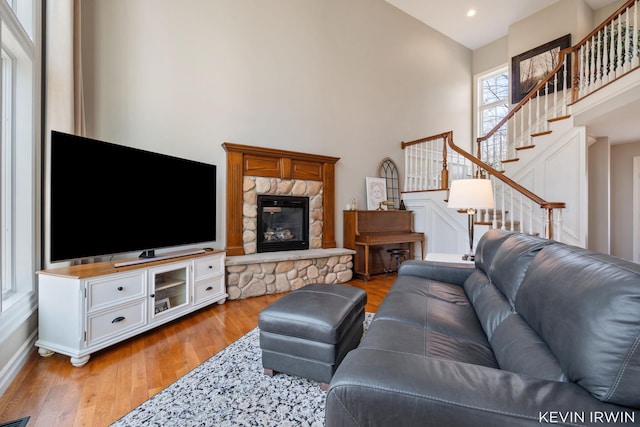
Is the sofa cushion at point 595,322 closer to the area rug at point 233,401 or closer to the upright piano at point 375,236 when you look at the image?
the area rug at point 233,401

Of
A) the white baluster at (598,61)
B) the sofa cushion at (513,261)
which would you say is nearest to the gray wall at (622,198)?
the white baluster at (598,61)

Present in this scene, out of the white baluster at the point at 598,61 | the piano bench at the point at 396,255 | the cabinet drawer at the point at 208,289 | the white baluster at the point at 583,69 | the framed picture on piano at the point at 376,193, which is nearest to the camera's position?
the cabinet drawer at the point at 208,289

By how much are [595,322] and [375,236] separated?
3.62 metres

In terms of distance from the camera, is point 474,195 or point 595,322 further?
point 474,195

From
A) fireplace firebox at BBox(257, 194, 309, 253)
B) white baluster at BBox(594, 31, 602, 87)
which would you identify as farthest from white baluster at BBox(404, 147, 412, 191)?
white baluster at BBox(594, 31, 602, 87)

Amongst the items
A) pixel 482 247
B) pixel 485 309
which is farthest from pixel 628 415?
pixel 482 247

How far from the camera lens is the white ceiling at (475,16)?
5.27 meters

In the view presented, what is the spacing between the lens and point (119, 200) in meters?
2.29

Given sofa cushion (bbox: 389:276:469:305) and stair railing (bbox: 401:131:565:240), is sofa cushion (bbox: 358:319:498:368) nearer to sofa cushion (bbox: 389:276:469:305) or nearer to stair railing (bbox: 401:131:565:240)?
sofa cushion (bbox: 389:276:469:305)

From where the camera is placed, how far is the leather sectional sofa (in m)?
0.66

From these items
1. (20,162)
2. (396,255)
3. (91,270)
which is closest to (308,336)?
(91,270)

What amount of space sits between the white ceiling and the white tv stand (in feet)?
19.7

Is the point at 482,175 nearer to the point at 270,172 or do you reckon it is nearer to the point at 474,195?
the point at 474,195

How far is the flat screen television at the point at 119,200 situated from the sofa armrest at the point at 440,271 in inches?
86.1
